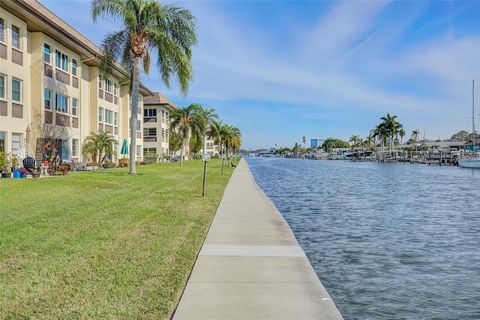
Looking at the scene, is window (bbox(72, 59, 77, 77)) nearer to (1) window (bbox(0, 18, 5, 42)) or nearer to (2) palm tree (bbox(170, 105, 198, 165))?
(1) window (bbox(0, 18, 5, 42))

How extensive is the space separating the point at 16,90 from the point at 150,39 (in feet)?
27.7

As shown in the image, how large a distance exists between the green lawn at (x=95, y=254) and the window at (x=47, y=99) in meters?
14.7

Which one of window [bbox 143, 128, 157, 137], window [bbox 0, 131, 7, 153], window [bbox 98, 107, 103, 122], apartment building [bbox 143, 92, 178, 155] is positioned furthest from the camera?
window [bbox 143, 128, 157, 137]

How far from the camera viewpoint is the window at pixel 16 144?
1077 inches

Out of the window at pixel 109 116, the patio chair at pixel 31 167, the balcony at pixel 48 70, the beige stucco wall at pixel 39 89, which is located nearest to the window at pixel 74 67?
the beige stucco wall at pixel 39 89

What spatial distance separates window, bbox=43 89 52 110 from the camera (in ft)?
100

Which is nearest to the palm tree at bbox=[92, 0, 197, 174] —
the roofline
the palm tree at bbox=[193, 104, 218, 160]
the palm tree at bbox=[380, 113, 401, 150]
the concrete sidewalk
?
the roofline

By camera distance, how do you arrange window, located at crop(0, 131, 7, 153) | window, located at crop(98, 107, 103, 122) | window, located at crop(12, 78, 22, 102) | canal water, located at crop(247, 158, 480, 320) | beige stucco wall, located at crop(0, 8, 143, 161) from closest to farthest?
canal water, located at crop(247, 158, 480, 320) → window, located at crop(0, 131, 7, 153) → beige stucco wall, located at crop(0, 8, 143, 161) → window, located at crop(12, 78, 22, 102) → window, located at crop(98, 107, 103, 122)

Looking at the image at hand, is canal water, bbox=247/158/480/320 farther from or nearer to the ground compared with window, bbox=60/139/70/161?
nearer to the ground

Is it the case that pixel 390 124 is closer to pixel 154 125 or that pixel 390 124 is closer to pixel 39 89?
pixel 154 125

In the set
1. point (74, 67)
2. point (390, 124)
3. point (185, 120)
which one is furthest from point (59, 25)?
point (390, 124)

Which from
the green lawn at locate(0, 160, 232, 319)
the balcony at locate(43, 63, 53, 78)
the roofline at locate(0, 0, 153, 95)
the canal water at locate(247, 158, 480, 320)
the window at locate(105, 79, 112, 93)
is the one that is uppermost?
the roofline at locate(0, 0, 153, 95)

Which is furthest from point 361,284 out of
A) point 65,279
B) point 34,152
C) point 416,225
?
point 34,152

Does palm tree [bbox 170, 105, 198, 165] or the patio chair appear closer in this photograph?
the patio chair
